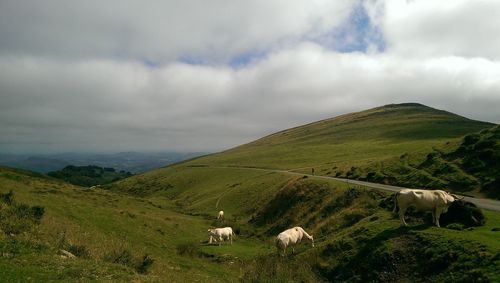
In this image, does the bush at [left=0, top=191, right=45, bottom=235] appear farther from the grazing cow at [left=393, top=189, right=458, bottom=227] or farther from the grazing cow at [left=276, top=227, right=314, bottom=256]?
the grazing cow at [left=393, top=189, right=458, bottom=227]

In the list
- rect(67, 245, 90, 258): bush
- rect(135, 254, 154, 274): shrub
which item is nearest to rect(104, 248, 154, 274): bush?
rect(135, 254, 154, 274): shrub

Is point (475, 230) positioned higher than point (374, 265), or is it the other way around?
point (475, 230)

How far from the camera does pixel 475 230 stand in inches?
850

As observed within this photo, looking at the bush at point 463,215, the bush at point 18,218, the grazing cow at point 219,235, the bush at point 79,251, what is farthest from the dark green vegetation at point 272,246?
the grazing cow at point 219,235

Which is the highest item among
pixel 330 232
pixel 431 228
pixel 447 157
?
pixel 447 157

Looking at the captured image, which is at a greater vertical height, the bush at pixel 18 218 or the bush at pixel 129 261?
the bush at pixel 18 218

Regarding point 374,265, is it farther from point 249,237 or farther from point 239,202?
point 239,202

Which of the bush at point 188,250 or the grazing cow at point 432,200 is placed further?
the bush at point 188,250

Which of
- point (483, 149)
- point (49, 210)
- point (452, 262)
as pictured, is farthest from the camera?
point (483, 149)

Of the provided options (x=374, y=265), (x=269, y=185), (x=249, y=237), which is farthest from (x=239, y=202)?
(x=374, y=265)

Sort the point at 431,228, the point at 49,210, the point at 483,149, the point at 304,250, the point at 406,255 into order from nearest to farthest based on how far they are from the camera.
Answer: the point at 406,255 → the point at 431,228 → the point at 304,250 → the point at 49,210 → the point at 483,149

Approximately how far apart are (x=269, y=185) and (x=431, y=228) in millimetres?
48442

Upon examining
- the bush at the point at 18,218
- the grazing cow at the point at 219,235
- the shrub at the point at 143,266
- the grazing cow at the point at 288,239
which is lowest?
the grazing cow at the point at 219,235

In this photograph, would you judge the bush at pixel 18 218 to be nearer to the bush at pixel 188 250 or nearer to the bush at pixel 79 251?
the bush at pixel 79 251
